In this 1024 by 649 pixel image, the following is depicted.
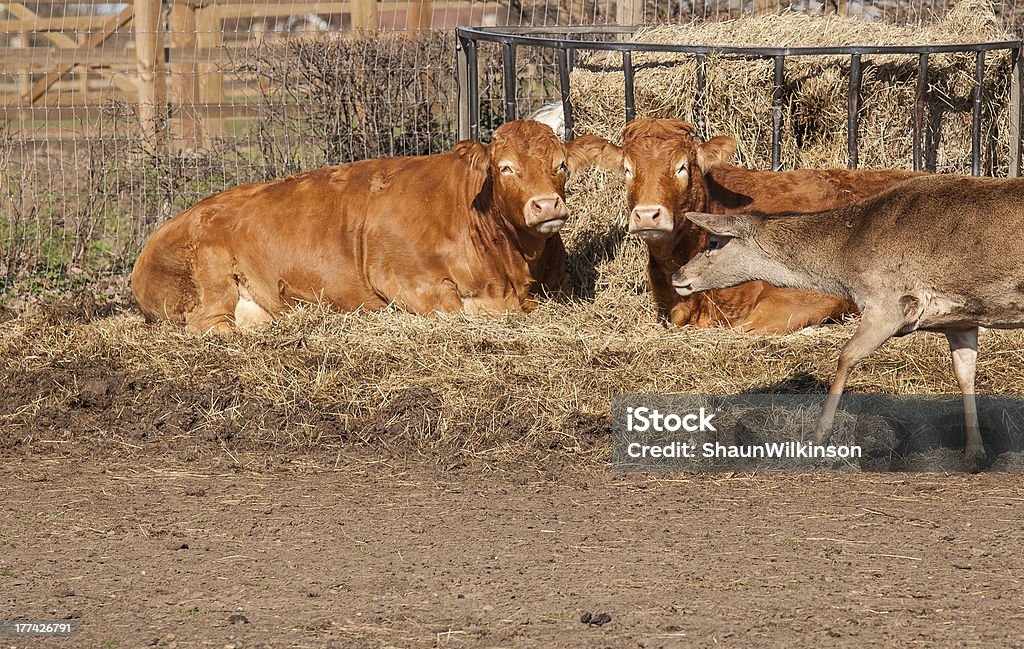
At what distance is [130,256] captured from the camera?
1090 cm

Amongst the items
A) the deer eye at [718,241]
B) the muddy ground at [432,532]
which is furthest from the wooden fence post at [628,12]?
the deer eye at [718,241]

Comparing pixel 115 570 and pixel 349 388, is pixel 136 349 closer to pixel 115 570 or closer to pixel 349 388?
pixel 349 388

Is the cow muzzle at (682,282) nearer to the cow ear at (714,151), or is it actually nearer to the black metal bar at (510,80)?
the cow ear at (714,151)

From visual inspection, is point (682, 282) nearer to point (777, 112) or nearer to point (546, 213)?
point (546, 213)

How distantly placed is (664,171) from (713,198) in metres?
0.74

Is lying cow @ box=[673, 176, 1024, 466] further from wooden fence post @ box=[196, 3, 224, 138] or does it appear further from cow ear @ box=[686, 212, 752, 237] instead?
wooden fence post @ box=[196, 3, 224, 138]

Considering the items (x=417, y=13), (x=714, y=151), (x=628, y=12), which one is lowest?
(x=714, y=151)

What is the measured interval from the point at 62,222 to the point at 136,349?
137 inches

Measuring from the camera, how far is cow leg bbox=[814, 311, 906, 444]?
18.9ft

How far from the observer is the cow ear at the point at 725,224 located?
20.0ft

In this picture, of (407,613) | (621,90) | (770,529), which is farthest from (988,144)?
(407,613)

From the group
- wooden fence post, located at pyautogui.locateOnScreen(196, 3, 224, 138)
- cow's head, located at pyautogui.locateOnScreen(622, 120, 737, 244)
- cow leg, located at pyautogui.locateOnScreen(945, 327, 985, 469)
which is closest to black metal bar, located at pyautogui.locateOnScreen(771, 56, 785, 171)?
cow's head, located at pyautogui.locateOnScreen(622, 120, 737, 244)

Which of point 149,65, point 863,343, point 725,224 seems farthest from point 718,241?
point 149,65

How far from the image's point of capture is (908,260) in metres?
5.77
